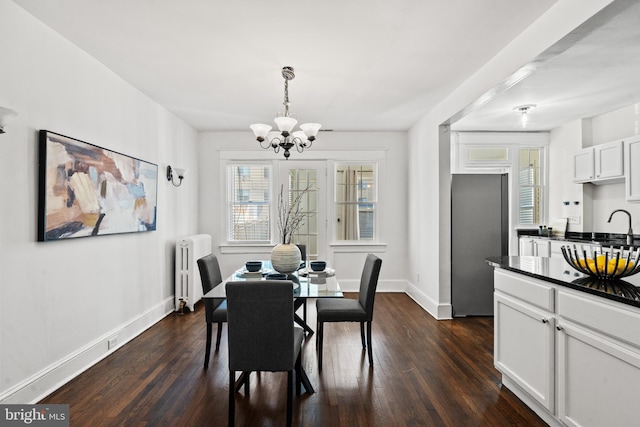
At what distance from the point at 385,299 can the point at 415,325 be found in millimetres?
1217

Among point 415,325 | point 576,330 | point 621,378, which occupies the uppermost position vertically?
point 576,330

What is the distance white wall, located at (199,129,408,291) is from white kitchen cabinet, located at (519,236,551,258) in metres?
1.80

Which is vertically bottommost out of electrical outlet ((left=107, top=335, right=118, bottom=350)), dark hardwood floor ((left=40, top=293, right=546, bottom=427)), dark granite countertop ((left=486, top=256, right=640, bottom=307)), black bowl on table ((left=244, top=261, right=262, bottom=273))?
dark hardwood floor ((left=40, top=293, right=546, bottom=427))

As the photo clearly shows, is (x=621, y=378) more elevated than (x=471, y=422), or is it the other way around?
(x=621, y=378)

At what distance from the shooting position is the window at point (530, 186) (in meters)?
5.72

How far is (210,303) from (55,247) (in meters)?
1.21

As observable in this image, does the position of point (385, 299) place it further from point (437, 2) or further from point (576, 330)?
point (437, 2)

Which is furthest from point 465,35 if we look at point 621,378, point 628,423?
point 628,423

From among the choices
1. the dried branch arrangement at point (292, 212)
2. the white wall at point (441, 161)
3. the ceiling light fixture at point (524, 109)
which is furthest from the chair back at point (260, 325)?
the ceiling light fixture at point (524, 109)

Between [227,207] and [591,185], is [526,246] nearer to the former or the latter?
[591,185]

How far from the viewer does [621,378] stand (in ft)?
5.19

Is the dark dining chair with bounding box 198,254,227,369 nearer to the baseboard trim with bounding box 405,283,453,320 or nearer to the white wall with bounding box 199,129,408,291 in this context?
the white wall with bounding box 199,129,408,291

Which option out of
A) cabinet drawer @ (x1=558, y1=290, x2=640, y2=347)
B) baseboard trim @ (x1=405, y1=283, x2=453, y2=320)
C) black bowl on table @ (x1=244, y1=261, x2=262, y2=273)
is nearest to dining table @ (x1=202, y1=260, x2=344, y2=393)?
black bowl on table @ (x1=244, y1=261, x2=262, y2=273)

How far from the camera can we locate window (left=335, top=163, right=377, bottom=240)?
5.82m
